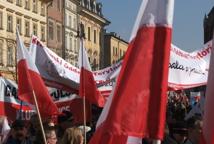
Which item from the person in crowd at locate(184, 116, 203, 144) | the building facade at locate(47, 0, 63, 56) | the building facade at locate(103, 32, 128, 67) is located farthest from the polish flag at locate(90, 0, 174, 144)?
the building facade at locate(103, 32, 128, 67)

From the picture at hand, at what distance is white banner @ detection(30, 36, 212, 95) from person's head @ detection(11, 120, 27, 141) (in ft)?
Answer: 10.9

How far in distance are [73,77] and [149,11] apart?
7.42m

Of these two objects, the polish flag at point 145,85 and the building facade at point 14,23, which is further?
the building facade at point 14,23

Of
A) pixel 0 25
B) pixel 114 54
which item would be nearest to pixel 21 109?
pixel 0 25

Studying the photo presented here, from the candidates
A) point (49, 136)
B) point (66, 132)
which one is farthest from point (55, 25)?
point (66, 132)

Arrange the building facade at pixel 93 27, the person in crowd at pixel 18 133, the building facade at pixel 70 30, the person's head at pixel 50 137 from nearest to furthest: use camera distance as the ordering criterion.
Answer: the person's head at pixel 50 137 < the person in crowd at pixel 18 133 < the building facade at pixel 70 30 < the building facade at pixel 93 27

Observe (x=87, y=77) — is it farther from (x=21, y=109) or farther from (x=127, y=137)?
(x=127, y=137)

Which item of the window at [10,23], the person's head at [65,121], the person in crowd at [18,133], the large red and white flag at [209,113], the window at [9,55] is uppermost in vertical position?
the window at [10,23]

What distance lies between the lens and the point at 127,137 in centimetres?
385

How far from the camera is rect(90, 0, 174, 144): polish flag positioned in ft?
11.8

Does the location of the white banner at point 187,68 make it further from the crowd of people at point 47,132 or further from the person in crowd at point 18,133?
the person in crowd at point 18,133

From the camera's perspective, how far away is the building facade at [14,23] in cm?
4853

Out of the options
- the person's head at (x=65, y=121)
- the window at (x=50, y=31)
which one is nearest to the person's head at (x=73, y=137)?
the person's head at (x=65, y=121)

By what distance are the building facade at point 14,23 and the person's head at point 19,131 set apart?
3790 centimetres
